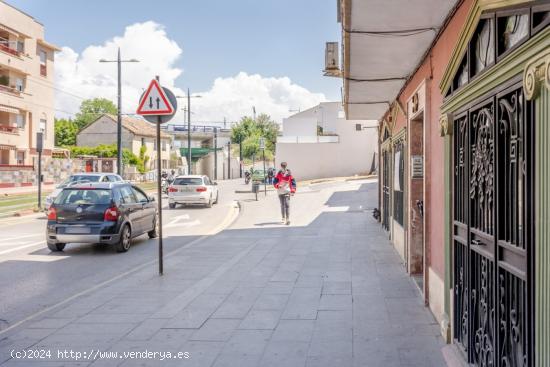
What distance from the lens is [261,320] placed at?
6.37 metres

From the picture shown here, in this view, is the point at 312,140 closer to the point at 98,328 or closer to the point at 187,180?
the point at 187,180

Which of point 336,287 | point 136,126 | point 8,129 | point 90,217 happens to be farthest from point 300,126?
point 336,287

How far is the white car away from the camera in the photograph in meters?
24.6

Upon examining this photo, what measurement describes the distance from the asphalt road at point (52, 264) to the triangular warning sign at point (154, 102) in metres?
2.81

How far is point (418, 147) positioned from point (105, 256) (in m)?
7.04

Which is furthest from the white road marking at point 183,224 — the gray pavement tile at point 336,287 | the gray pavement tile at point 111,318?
the gray pavement tile at point 111,318

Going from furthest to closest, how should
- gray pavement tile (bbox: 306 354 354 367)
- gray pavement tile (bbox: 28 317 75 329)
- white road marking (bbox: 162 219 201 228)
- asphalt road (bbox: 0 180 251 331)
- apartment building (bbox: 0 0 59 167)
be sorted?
apartment building (bbox: 0 0 59 167) → white road marking (bbox: 162 219 201 228) → asphalt road (bbox: 0 180 251 331) → gray pavement tile (bbox: 28 317 75 329) → gray pavement tile (bbox: 306 354 354 367)

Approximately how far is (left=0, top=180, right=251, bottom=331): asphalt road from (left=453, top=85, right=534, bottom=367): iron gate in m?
5.10

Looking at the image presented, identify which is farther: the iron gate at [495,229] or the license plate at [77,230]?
the license plate at [77,230]

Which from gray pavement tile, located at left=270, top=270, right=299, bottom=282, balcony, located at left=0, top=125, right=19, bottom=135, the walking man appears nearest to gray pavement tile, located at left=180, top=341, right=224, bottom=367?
gray pavement tile, located at left=270, top=270, right=299, bottom=282

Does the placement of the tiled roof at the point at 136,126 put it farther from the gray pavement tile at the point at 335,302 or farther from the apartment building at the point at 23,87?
the gray pavement tile at the point at 335,302

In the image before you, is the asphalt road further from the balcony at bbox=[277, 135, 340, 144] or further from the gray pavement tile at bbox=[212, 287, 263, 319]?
the balcony at bbox=[277, 135, 340, 144]

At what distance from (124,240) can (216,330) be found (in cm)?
698

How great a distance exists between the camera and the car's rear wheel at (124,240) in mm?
12250
